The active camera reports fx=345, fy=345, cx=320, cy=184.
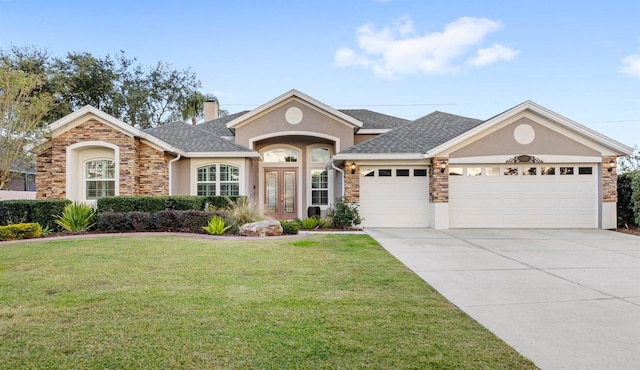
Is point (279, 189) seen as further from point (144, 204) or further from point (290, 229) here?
point (144, 204)

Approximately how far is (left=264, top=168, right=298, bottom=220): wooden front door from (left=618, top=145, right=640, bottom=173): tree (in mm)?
13296

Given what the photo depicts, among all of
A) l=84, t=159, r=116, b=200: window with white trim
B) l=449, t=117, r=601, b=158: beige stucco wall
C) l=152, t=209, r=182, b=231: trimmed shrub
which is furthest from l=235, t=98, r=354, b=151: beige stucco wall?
l=152, t=209, r=182, b=231: trimmed shrub

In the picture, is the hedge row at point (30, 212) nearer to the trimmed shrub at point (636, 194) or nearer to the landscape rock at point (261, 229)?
the landscape rock at point (261, 229)

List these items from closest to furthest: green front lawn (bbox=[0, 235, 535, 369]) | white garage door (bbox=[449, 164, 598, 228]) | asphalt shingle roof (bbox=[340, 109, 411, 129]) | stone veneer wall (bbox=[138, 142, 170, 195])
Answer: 1. green front lawn (bbox=[0, 235, 535, 369])
2. white garage door (bbox=[449, 164, 598, 228])
3. stone veneer wall (bbox=[138, 142, 170, 195])
4. asphalt shingle roof (bbox=[340, 109, 411, 129])

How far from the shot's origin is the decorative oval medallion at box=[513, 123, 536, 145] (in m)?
12.3

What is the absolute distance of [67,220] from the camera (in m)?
10.2

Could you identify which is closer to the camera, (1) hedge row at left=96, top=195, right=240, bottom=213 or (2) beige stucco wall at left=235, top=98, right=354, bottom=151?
(1) hedge row at left=96, top=195, right=240, bottom=213

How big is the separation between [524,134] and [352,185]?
20.9 ft

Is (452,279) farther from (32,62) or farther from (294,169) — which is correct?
(32,62)

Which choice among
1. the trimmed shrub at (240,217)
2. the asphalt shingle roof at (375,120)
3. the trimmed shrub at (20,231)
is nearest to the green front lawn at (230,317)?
the trimmed shrub at (20,231)

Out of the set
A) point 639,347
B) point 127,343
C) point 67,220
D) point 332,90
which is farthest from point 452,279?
point 332,90

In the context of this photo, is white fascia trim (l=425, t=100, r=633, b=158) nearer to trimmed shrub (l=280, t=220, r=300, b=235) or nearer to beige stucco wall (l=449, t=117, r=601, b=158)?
beige stucco wall (l=449, t=117, r=601, b=158)

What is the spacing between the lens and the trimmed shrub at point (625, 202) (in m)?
12.3

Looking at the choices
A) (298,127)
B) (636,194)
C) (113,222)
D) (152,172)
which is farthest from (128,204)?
(636,194)
